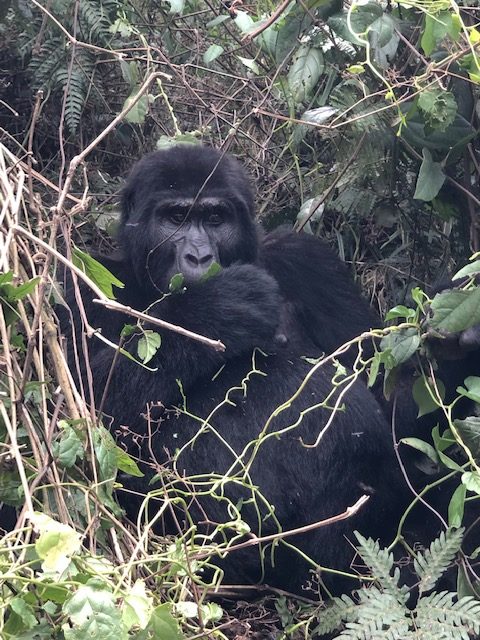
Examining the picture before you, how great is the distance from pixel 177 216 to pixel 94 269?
3.46 feet

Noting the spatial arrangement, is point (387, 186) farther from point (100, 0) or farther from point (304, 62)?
point (100, 0)

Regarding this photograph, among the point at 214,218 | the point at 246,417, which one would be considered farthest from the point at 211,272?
the point at 246,417

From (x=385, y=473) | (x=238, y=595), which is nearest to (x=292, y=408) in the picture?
(x=385, y=473)

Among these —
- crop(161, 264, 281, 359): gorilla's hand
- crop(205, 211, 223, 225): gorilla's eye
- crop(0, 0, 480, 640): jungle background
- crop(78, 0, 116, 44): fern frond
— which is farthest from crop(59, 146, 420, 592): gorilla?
crop(78, 0, 116, 44): fern frond

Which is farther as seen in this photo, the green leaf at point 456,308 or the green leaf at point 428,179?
the green leaf at point 428,179

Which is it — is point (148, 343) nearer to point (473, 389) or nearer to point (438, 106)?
point (473, 389)

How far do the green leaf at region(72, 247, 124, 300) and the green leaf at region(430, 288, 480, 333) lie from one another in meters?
0.92

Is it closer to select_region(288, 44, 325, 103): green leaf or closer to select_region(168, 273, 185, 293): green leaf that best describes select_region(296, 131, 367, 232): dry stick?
select_region(288, 44, 325, 103): green leaf

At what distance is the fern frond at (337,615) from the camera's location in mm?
2939

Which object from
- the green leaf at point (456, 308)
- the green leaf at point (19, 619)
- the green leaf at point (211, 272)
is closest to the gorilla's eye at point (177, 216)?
the green leaf at point (211, 272)

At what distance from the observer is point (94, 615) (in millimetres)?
1926

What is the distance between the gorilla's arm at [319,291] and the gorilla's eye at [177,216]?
42 centimetres

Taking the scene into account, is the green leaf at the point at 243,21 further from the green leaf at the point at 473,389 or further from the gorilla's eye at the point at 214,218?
the green leaf at the point at 473,389

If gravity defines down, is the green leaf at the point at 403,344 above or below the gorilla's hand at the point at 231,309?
above
